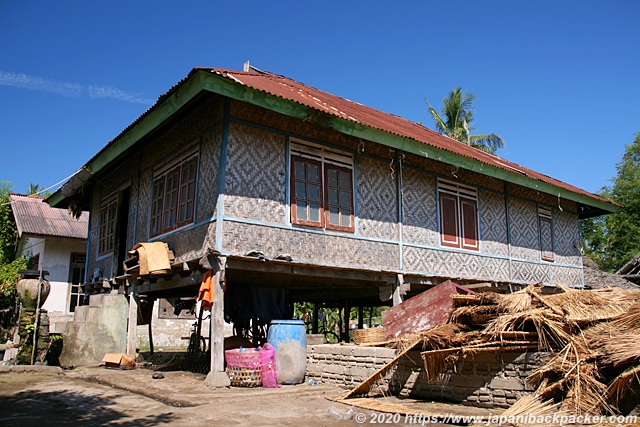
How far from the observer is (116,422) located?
5152 mm

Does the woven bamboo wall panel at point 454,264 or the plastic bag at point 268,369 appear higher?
the woven bamboo wall panel at point 454,264

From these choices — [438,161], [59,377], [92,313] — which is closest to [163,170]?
[92,313]

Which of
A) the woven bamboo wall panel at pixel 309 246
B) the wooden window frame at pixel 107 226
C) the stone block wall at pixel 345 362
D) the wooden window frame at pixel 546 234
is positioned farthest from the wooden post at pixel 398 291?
the wooden window frame at pixel 107 226

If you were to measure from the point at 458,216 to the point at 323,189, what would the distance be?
3.91 metres

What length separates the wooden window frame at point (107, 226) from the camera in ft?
41.1

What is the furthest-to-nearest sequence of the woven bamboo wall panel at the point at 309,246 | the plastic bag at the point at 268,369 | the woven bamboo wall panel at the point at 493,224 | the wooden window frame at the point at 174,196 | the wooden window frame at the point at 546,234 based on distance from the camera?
the wooden window frame at the point at 546,234
the woven bamboo wall panel at the point at 493,224
the wooden window frame at the point at 174,196
the woven bamboo wall panel at the point at 309,246
the plastic bag at the point at 268,369

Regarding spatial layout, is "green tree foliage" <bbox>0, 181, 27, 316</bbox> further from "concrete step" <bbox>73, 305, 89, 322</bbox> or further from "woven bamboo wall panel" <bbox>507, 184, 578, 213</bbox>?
"woven bamboo wall panel" <bbox>507, 184, 578, 213</bbox>

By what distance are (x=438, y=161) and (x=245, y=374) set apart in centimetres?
619

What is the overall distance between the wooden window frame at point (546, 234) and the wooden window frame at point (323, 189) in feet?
21.0

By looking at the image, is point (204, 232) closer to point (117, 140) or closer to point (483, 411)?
point (117, 140)

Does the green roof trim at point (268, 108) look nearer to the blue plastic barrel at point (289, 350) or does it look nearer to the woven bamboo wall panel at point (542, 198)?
the woven bamboo wall panel at point (542, 198)

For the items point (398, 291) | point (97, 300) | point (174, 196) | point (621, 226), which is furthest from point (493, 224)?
point (621, 226)

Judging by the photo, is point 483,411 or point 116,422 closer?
point 116,422

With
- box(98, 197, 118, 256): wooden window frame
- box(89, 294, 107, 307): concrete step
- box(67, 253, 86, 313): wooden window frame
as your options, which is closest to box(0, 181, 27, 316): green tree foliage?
box(67, 253, 86, 313): wooden window frame
